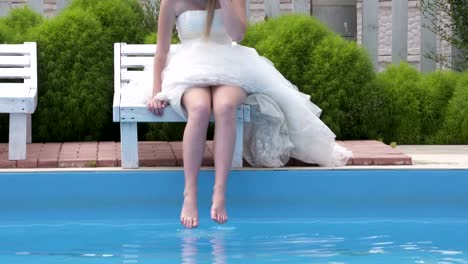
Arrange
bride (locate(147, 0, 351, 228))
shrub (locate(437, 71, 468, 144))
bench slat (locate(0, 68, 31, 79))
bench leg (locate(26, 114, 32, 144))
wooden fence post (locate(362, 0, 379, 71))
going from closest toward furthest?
1. bride (locate(147, 0, 351, 228))
2. bench slat (locate(0, 68, 31, 79))
3. bench leg (locate(26, 114, 32, 144))
4. shrub (locate(437, 71, 468, 144))
5. wooden fence post (locate(362, 0, 379, 71))

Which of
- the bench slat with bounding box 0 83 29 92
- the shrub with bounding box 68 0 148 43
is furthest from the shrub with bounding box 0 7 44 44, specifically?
the bench slat with bounding box 0 83 29 92

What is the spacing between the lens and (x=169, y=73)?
4883 millimetres

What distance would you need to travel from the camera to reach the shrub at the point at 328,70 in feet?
20.3

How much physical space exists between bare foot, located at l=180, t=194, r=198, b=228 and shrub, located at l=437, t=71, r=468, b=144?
2460mm

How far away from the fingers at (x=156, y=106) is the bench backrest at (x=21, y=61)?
106 cm

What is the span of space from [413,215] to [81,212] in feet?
5.26

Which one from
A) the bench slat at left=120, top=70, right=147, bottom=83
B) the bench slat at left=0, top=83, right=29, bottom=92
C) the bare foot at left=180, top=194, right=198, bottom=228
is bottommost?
the bare foot at left=180, top=194, right=198, bottom=228

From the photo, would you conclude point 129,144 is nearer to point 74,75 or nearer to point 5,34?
point 74,75

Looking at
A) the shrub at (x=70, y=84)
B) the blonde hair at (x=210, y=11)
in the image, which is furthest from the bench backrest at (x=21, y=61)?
the blonde hair at (x=210, y=11)

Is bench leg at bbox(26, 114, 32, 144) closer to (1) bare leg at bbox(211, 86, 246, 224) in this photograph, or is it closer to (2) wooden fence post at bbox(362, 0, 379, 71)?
(1) bare leg at bbox(211, 86, 246, 224)

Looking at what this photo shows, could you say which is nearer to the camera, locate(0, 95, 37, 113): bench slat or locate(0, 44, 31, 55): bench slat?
locate(0, 95, 37, 113): bench slat

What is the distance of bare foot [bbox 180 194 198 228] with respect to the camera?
4.34 meters

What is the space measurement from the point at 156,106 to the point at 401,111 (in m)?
2.12

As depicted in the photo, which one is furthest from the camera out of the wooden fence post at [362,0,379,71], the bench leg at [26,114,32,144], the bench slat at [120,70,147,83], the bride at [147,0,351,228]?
the wooden fence post at [362,0,379,71]
